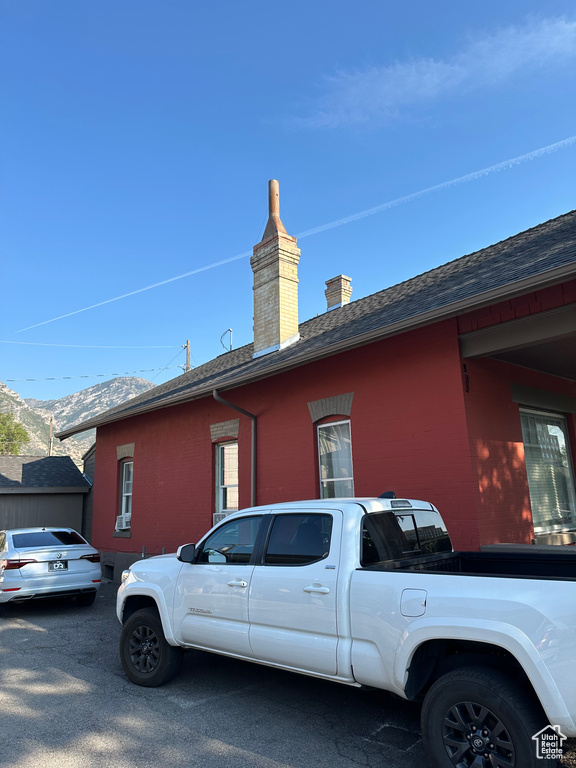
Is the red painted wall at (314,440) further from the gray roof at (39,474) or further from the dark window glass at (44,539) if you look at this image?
the gray roof at (39,474)

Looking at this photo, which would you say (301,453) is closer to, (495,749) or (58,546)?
(58,546)

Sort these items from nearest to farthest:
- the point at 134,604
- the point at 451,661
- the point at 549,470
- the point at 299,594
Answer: the point at 451,661
the point at 299,594
the point at 134,604
the point at 549,470

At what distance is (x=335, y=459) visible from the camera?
912 cm

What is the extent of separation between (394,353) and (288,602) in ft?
15.1

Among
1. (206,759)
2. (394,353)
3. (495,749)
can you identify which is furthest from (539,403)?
(206,759)

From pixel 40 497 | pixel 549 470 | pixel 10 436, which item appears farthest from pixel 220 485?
pixel 10 436

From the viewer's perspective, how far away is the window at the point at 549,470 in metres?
8.51

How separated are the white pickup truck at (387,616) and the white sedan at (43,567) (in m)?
3.87

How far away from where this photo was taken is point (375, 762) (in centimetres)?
389

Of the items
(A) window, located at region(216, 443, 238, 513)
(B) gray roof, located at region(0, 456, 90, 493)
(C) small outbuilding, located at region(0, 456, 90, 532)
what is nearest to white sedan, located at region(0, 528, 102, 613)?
(A) window, located at region(216, 443, 238, 513)

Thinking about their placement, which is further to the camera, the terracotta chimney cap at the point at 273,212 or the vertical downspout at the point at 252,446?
the terracotta chimney cap at the point at 273,212

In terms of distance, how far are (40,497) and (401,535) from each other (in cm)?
1711

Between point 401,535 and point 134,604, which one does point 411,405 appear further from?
point 134,604

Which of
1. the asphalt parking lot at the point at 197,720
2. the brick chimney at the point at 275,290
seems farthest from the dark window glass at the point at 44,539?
the brick chimney at the point at 275,290
